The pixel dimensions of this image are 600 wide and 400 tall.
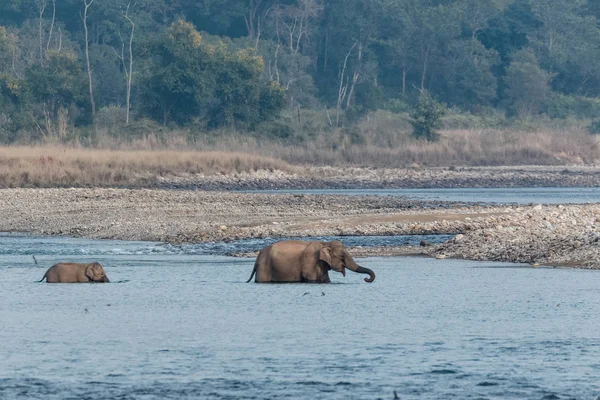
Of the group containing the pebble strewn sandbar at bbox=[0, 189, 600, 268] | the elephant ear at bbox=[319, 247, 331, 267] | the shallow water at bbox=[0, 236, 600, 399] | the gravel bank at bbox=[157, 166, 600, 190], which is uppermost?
the elephant ear at bbox=[319, 247, 331, 267]

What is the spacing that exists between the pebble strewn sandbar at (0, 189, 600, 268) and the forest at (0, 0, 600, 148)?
1410 inches

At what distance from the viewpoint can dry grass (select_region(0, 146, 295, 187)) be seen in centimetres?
5100

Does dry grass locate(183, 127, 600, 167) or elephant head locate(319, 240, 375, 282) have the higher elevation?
elephant head locate(319, 240, 375, 282)

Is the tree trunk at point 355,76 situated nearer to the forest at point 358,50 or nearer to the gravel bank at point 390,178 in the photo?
the forest at point 358,50

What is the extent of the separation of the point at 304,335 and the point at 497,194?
39.8 metres

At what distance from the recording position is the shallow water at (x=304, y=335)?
41.6 ft

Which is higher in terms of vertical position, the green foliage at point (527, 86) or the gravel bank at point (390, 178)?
the green foliage at point (527, 86)

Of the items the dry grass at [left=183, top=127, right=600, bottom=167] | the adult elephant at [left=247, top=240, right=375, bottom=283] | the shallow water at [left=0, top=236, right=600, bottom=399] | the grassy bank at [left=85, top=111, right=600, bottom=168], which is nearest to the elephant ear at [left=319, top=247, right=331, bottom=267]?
the adult elephant at [left=247, top=240, right=375, bottom=283]

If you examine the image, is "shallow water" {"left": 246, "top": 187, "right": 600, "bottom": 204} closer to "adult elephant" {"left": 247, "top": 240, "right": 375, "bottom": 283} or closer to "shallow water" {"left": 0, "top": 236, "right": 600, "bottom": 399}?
"shallow water" {"left": 0, "top": 236, "right": 600, "bottom": 399}

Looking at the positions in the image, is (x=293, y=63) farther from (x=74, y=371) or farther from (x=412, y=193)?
(x=74, y=371)

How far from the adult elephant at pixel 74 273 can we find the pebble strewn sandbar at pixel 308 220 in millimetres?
7536

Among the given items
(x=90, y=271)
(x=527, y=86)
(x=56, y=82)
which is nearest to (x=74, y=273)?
(x=90, y=271)

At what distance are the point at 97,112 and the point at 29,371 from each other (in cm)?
6675

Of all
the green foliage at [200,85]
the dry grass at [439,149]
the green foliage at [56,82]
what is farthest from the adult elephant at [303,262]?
the green foliage at [56,82]
